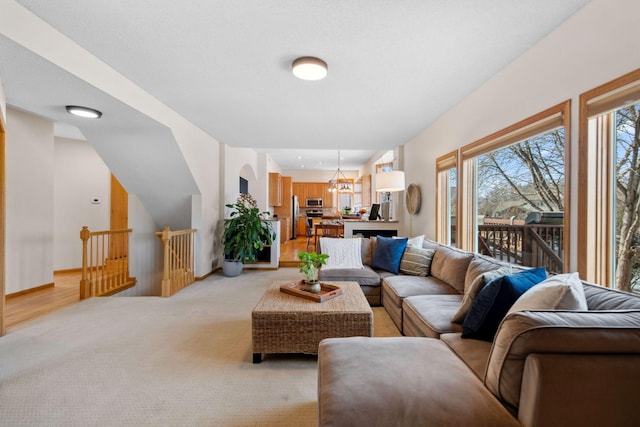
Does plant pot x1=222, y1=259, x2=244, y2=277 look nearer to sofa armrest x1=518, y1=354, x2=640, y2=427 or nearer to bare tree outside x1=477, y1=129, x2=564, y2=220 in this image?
bare tree outside x1=477, y1=129, x2=564, y2=220

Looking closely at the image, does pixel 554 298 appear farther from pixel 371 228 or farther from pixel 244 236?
pixel 244 236

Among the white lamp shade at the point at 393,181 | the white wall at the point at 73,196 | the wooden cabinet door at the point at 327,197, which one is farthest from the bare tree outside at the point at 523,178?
the wooden cabinet door at the point at 327,197

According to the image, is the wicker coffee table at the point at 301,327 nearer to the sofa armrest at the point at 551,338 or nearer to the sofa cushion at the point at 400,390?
the sofa cushion at the point at 400,390

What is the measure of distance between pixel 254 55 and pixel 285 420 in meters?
2.56

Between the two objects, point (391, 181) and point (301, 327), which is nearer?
point (301, 327)

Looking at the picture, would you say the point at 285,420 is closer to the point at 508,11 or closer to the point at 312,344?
the point at 312,344

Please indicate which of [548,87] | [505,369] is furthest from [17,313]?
[548,87]

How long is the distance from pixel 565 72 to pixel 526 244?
1.31 meters

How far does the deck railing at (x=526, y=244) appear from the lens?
195 cm

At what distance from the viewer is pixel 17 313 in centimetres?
297

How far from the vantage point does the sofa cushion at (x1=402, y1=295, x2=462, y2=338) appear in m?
1.74

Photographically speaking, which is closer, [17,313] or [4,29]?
[4,29]

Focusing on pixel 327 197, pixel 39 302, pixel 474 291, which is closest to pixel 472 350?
pixel 474 291

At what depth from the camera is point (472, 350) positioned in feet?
4.56
